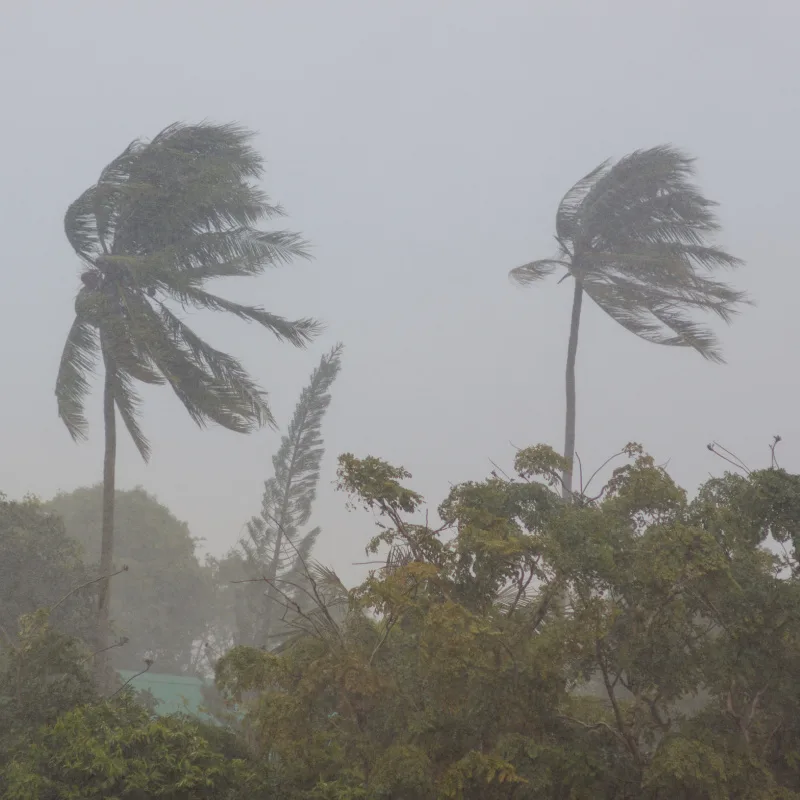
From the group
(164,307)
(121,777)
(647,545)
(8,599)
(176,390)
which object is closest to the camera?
(121,777)

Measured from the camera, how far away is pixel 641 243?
1730 centimetres

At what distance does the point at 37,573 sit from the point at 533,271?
12.6 metres

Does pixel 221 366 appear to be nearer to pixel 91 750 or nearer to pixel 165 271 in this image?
pixel 165 271

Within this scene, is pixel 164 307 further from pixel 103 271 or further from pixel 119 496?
pixel 119 496

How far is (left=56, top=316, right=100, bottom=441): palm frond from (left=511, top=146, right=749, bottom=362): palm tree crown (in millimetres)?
8426

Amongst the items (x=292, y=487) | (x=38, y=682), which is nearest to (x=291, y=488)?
(x=292, y=487)

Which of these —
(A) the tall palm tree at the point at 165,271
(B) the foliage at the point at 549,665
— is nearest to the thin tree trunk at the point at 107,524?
(A) the tall palm tree at the point at 165,271

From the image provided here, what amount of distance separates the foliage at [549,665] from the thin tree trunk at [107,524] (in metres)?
7.24

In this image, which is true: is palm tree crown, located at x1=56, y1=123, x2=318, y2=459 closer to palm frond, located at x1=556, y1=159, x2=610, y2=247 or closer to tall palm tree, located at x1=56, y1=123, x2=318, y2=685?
tall palm tree, located at x1=56, y1=123, x2=318, y2=685

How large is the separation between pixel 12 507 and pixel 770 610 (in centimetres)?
1690

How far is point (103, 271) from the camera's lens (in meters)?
15.6

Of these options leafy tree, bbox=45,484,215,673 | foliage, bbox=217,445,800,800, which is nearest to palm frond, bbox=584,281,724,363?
foliage, bbox=217,445,800,800

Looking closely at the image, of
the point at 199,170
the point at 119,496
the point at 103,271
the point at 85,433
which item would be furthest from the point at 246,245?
the point at 119,496

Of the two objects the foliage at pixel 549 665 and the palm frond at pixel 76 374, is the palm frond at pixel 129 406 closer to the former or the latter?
the palm frond at pixel 76 374
